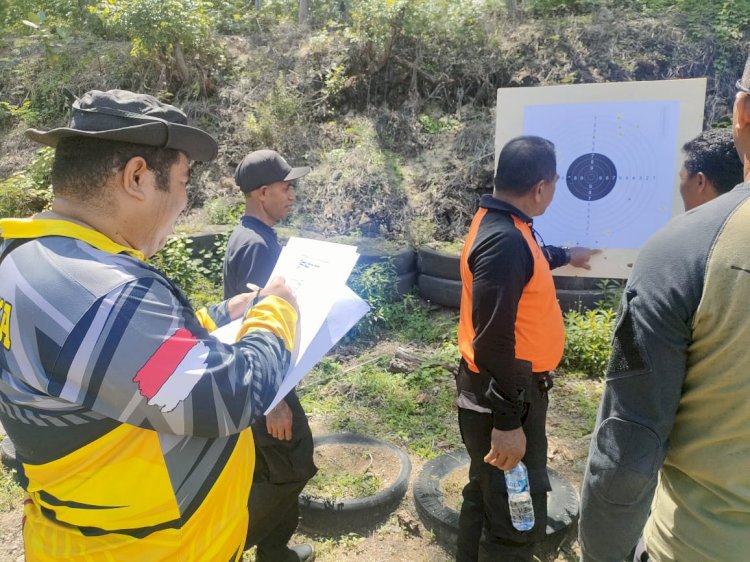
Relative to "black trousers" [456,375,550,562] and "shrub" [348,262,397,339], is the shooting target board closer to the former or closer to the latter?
"black trousers" [456,375,550,562]

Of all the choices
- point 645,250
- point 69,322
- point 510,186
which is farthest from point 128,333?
point 510,186

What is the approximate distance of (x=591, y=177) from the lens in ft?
9.95

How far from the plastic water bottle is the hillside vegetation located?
4.08m

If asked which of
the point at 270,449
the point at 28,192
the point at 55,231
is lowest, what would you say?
the point at 270,449

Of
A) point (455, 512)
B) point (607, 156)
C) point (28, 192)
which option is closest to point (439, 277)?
point (607, 156)

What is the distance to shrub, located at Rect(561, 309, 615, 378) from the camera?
13.8 feet

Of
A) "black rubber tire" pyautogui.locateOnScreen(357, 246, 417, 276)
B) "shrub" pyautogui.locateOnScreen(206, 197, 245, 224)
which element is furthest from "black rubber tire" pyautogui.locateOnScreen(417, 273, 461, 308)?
"shrub" pyautogui.locateOnScreen(206, 197, 245, 224)

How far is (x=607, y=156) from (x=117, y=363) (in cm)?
277

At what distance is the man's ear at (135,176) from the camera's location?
1172 mm

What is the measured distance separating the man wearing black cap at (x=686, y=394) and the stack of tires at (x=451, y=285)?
373 cm

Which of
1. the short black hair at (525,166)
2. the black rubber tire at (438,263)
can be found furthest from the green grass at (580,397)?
the short black hair at (525,166)

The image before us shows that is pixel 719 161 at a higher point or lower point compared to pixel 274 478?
higher

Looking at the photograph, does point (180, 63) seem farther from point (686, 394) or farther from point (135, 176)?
point (686, 394)

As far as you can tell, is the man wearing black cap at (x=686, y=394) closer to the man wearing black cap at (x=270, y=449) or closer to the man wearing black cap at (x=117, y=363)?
the man wearing black cap at (x=117, y=363)
